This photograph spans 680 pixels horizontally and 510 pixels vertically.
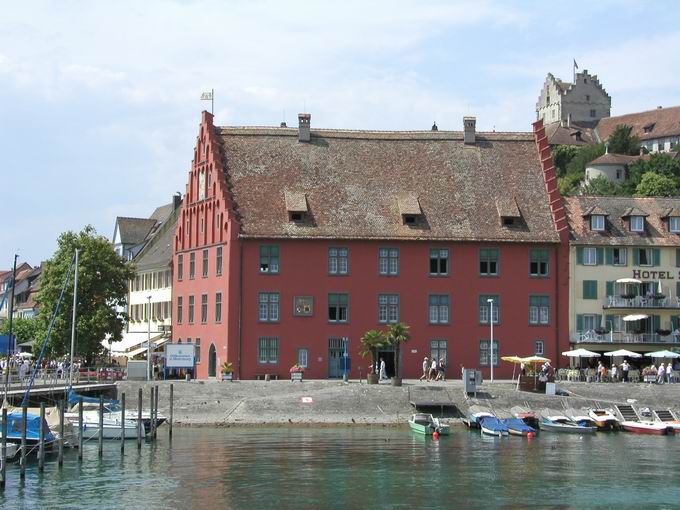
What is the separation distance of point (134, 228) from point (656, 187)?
61.5m

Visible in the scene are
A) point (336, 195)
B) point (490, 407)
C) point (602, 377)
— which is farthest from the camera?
point (336, 195)

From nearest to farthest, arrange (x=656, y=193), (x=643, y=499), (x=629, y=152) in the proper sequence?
(x=643, y=499), (x=656, y=193), (x=629, y=152)

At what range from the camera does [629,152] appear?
180 m

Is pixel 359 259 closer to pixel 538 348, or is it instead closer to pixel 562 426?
pixel 538 348

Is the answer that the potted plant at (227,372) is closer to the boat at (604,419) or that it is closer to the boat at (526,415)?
the boat at (526,415)

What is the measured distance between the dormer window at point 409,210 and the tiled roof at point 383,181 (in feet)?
1.25

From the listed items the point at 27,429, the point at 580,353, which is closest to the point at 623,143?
the point at 580,353

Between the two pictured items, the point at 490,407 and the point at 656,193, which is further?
the point at 656,193

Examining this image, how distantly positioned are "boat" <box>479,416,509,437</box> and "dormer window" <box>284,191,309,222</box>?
70.1 feet

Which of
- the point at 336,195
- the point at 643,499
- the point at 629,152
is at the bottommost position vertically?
the point at 643,499

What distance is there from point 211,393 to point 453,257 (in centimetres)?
2018

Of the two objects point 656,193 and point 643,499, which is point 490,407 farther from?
point 656,193

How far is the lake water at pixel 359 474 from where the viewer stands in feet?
156

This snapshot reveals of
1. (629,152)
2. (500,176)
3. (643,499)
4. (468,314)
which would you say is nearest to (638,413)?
(468,314)
